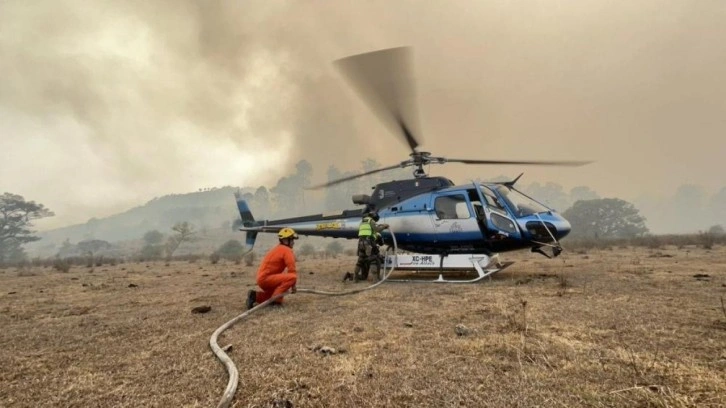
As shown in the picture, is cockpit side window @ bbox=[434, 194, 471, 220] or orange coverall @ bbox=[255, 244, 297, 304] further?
cockpit side window @ bbox=[434, 194, 471, 220]

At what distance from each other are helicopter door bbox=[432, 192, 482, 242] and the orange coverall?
4.96m

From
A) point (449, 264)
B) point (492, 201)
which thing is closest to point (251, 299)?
point (449, 264)

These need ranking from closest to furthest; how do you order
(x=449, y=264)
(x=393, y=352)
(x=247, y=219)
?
(x=393, y=352) < (x=449, y=264) < (x=247, y=219)

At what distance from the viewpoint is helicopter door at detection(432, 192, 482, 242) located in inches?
389

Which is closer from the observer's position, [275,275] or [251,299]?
[251,299]

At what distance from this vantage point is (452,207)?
10.2 m

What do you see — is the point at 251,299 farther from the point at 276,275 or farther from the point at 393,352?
the point at 393,352

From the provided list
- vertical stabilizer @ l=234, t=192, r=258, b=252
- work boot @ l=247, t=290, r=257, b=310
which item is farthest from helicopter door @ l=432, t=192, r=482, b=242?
vertical stabilizer @ l=234, t=192, r=258, b=252

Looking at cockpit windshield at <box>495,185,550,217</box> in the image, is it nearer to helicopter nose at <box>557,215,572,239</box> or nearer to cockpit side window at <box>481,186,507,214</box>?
cockpit side window at <box>481,186,507,214</box>

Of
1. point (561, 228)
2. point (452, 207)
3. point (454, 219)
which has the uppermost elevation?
point (452, 207)

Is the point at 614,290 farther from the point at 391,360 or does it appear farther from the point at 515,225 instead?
the point at 391,360

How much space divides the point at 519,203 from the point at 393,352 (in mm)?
7386

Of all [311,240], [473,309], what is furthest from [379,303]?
[311,240]

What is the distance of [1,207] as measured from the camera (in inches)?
2968
